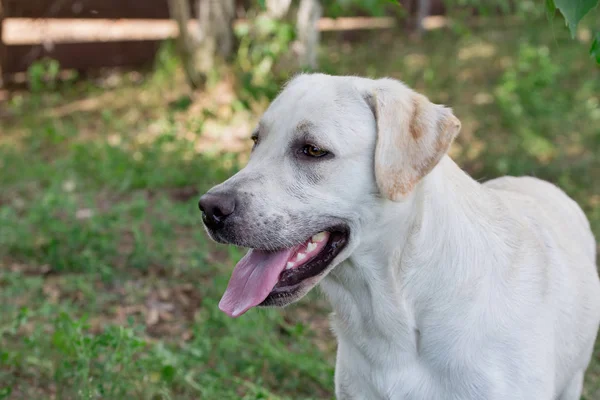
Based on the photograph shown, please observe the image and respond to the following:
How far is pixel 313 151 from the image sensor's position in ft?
8.43

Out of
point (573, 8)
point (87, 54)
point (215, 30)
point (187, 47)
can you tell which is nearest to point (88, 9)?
point (87, 54)

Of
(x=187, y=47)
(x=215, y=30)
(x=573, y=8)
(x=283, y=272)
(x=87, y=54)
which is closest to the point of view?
(x=573, y=8)

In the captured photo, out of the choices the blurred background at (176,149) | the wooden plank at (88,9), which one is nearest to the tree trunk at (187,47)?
the blurred background at (176,149)

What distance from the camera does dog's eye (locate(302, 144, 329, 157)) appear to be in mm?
2551

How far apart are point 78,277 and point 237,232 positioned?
2647mm

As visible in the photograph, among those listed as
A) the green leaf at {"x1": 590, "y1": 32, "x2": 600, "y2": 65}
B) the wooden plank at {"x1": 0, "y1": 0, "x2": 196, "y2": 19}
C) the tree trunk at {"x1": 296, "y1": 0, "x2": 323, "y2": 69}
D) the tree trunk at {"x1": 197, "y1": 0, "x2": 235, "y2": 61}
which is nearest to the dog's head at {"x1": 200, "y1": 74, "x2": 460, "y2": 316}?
the green leaf at {"x1": 590, "y1": 32, "x2": 600, "y2": 65}

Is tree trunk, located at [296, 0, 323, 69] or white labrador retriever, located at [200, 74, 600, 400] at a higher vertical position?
white labrador retriever, located at [200, 74, 600, 400]

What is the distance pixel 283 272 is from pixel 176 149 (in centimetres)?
479

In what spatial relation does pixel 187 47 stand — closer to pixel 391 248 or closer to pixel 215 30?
pixel 215 30

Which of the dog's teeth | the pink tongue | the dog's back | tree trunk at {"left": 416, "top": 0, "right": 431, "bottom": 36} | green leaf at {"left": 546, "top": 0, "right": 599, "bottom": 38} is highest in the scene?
green leaf at {"left": 546, "top": 0, "right": 599, "bottom": 38}

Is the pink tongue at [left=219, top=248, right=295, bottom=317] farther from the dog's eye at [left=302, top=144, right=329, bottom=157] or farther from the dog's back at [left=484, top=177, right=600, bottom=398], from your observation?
the dog's back at [left=484, top=177, right=600, bottom=398]

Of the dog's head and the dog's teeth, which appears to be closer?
the dog's head

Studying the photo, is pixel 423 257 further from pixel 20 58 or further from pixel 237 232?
pixel 20 58

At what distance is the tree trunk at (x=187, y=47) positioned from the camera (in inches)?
334
